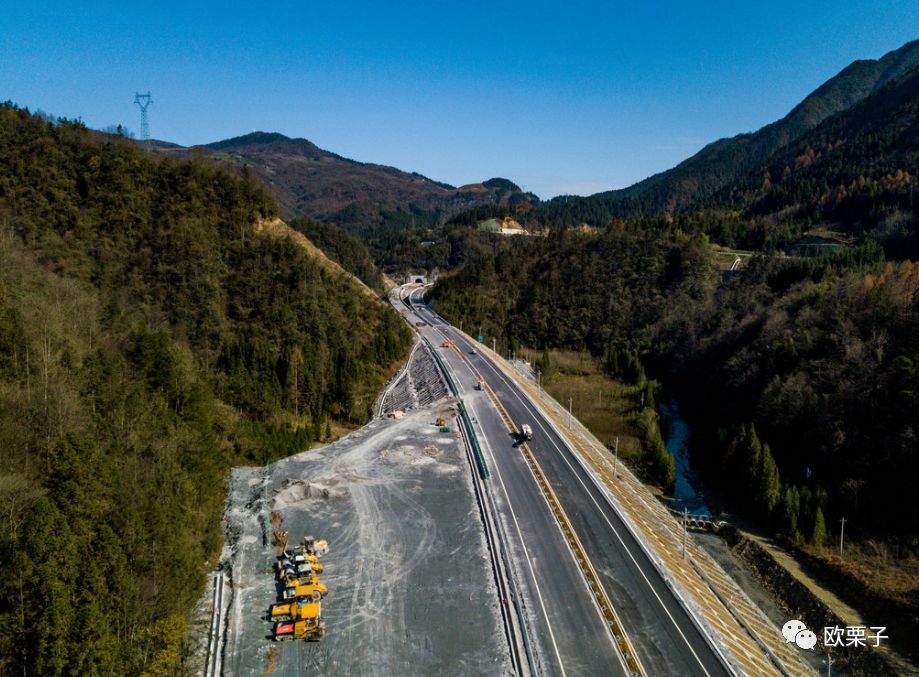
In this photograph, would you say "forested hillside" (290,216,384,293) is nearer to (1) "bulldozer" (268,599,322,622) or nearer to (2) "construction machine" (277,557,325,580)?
(2) "construction machine" (277,557,325,580)

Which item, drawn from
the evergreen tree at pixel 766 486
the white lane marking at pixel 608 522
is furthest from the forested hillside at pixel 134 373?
the evergreen tree at pixel 766 486

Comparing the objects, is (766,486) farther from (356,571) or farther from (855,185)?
(855,185)

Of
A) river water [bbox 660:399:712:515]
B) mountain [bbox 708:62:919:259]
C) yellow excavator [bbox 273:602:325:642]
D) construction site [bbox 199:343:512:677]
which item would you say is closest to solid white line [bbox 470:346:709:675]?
construction site [bbox 199:343:512:677]

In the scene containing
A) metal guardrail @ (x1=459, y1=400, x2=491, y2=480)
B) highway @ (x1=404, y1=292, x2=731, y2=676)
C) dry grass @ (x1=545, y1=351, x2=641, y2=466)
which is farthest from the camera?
dry grass @ (x1=545, y1=351, x2=641, y2=466)

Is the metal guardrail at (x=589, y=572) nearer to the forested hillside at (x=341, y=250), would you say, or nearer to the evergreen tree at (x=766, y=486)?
the evergreen tree at (x=766, y=486)

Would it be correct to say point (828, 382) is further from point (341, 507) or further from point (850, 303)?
point (341, 507)

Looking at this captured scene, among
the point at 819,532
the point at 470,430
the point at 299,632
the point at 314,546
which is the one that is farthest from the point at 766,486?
the point at 299,632

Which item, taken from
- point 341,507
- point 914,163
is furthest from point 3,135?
point 914,163
